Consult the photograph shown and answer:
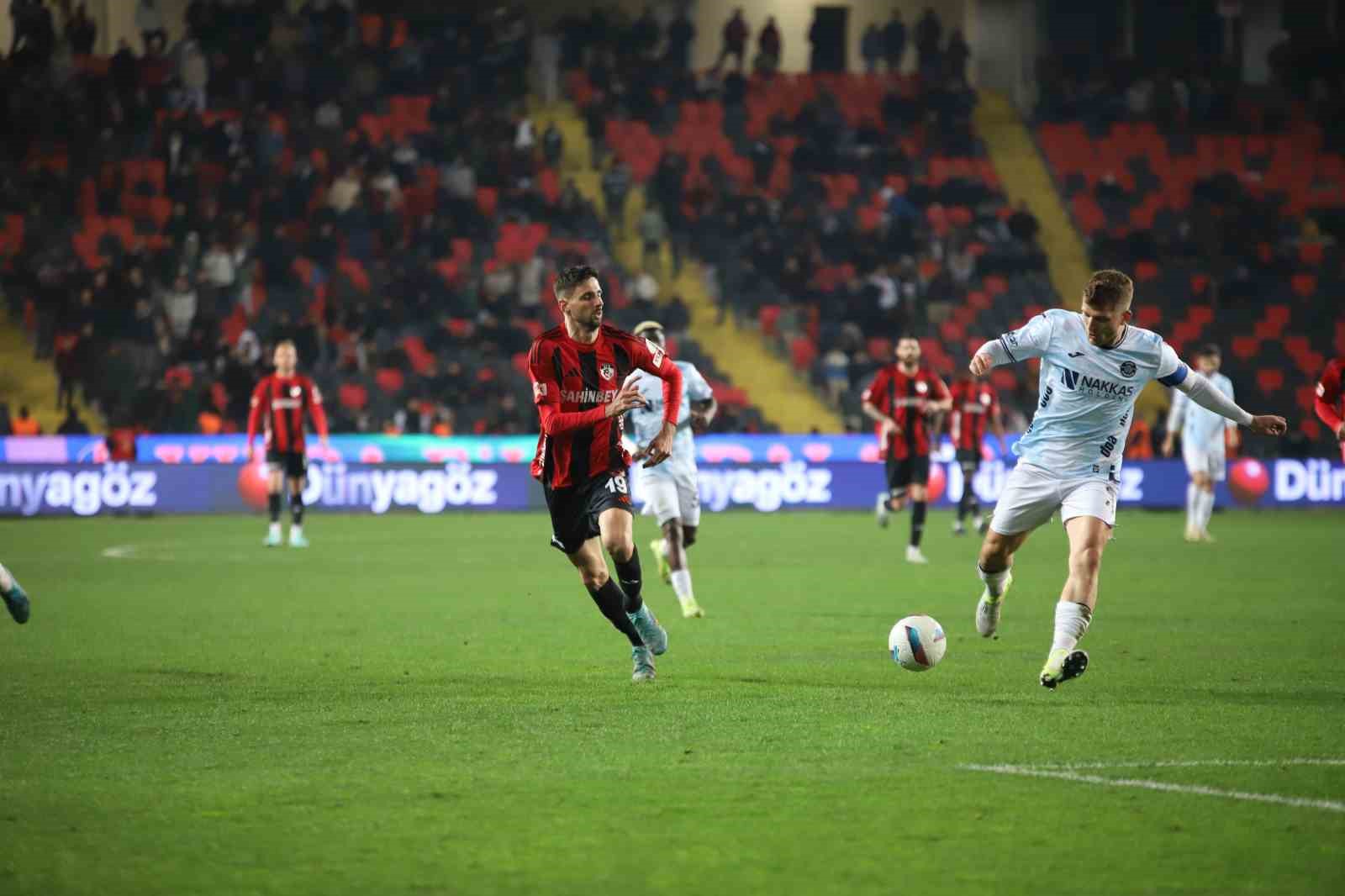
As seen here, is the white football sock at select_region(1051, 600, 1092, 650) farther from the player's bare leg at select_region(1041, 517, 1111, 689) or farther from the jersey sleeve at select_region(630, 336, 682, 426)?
the jersey sleeve at select_region(630, 336, 682, 426)

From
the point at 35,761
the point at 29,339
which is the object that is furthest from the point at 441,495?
the point at 35,761

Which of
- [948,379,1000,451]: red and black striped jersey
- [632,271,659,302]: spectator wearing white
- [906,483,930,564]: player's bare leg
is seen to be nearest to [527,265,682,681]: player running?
[906,483,930,564]: player's bare leg

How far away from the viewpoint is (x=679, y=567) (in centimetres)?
1534

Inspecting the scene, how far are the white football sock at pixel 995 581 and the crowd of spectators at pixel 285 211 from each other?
74.8ft

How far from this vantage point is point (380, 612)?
15547mm

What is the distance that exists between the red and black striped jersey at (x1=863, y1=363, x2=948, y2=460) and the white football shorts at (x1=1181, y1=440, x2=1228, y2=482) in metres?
5.34

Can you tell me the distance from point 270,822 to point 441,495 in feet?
A: 87.8

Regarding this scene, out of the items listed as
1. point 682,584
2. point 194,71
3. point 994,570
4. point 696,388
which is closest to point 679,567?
point 682,584

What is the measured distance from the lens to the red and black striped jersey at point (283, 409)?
24.0m

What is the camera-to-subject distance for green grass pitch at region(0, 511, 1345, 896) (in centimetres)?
596

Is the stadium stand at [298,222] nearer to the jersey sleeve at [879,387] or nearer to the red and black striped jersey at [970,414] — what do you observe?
the red and black striped jersey at [970,414]

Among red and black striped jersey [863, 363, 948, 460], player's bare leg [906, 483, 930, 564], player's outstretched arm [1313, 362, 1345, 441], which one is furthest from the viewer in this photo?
red and black striped jersey [863, 363, 948, 460]

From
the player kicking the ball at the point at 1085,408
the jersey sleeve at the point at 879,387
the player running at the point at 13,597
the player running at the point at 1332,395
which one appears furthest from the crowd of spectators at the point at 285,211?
the player kicking the ball at the point at 1085,408

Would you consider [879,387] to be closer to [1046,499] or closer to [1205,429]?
[1205,429]
